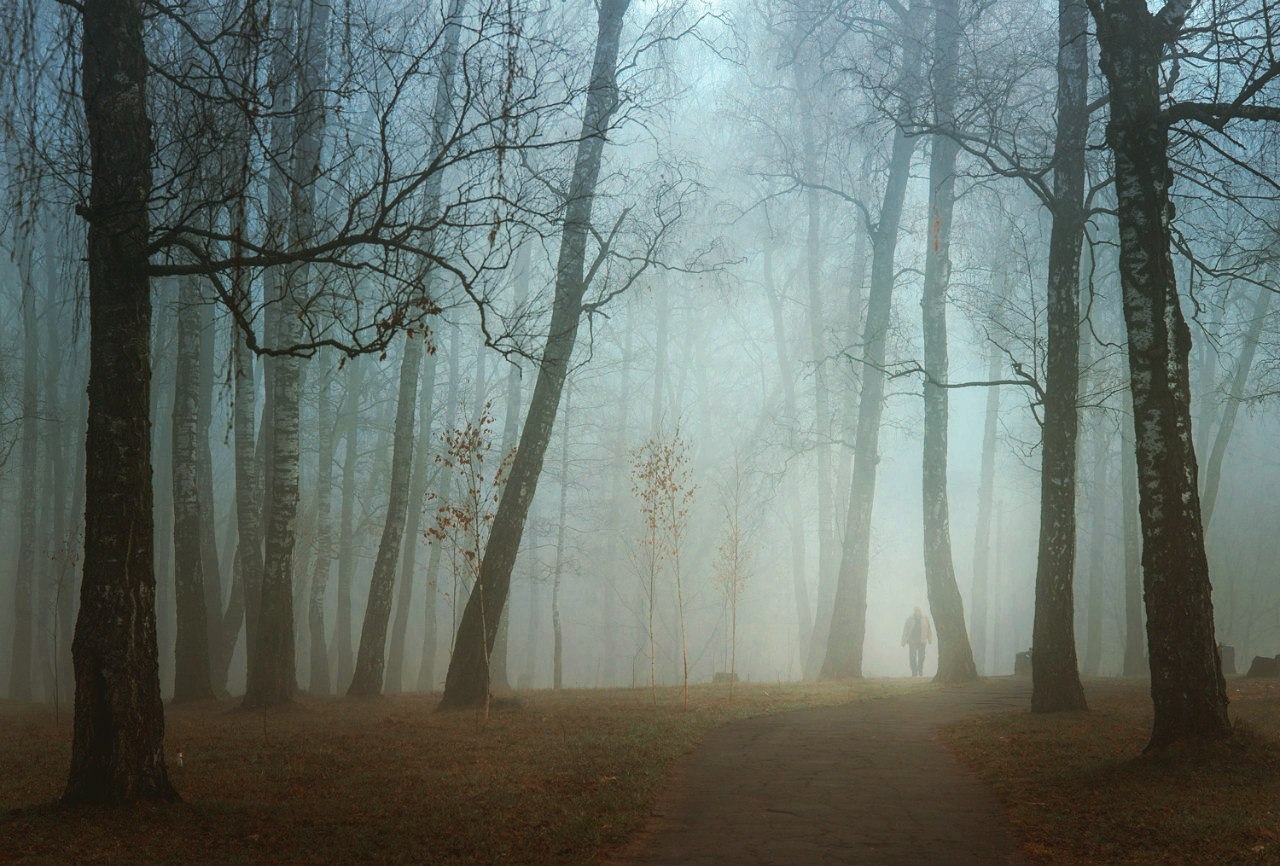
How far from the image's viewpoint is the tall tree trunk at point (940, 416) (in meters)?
17.5

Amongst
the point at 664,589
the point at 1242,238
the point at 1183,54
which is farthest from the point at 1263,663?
the point at 664,589

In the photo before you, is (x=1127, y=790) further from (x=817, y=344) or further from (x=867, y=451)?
(x=817, y=344)

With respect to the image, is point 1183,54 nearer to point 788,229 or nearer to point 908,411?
point 788,229

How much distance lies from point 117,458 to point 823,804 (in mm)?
5394

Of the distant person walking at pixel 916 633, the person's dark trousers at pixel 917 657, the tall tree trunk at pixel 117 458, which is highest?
the tall tree trunk at pixel 117 458

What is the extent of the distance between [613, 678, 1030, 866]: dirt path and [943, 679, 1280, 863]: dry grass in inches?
11.2

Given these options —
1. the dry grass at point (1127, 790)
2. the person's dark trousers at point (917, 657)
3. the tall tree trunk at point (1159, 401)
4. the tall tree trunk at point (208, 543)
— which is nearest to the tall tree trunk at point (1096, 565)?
the person's dark trousers at point (917, 657)

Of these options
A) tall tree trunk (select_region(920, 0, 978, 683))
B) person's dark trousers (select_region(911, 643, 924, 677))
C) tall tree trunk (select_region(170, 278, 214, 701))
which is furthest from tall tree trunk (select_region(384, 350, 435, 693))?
person's dark trousers (select_region(911, 643, 924, 677))

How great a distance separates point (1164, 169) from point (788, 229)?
2201cm

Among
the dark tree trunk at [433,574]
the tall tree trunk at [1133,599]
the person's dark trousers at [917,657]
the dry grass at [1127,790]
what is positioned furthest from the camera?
the person's dark trousers at [917,657]

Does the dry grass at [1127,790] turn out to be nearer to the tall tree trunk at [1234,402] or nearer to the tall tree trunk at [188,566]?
A: the tall tree trunk at [188,566]

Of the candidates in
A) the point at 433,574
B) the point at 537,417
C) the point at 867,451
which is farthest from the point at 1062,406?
the point at 433,574

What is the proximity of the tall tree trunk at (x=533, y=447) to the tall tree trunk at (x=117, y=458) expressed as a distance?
6.06 m

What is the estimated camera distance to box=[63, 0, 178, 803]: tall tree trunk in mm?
6273
